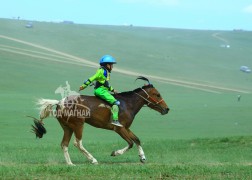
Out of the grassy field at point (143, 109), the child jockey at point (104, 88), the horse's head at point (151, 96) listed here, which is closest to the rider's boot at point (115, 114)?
the child jockey at point (104, 88)

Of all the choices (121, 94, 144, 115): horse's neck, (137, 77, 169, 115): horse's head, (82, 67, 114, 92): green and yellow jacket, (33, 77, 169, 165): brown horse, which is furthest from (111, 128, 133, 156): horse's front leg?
(137, 77, 169, 115): horse's head

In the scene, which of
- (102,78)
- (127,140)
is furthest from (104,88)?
(127,140)

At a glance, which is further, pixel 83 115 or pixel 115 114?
pixel 115 114

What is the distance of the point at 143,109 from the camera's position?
51156mm

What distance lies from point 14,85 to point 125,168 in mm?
56691

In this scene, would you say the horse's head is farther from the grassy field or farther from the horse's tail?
the horse's tail

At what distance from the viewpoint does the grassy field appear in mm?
12352

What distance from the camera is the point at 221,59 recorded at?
11775 cm

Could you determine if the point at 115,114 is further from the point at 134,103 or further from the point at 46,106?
the point at 46,106

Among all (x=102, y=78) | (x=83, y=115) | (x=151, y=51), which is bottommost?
(x=151, y=51)

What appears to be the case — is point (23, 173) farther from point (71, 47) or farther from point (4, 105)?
point (71, 47)

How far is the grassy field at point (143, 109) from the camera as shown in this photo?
40.5ft

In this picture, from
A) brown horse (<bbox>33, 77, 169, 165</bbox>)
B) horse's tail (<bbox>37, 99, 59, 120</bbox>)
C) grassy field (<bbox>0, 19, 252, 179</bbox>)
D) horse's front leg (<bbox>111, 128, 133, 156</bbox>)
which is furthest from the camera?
horse's front leg (<bbox>111, 128, 133, 156</bbox>)

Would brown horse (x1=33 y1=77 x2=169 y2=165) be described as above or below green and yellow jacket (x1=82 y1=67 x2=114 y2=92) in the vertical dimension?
below
